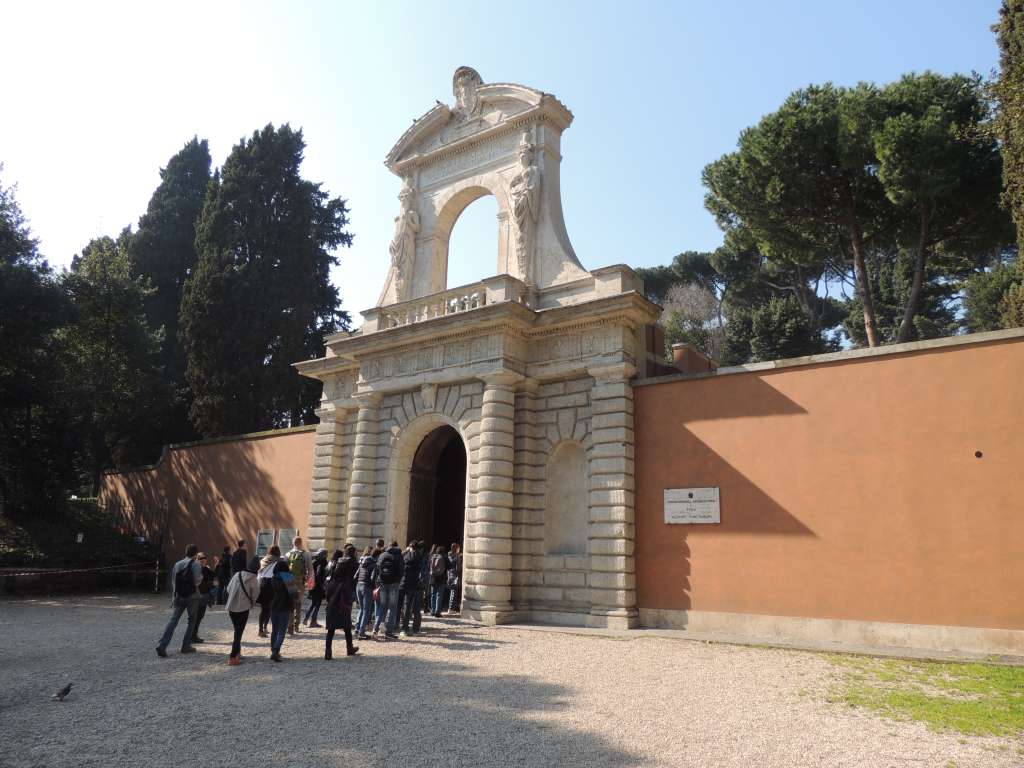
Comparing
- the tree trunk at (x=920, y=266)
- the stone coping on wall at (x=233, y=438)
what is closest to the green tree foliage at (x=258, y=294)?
the stone coping on wall at (x=233, y=438)

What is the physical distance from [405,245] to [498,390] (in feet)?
19.3

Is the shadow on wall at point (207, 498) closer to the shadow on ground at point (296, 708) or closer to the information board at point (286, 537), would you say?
the information board at point (286, 537)

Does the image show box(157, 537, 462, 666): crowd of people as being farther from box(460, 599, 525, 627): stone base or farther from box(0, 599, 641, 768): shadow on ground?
box(460, 599, 525, 627): stone base

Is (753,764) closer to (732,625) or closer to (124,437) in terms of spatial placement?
(732,625)

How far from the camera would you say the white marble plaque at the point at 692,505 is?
12539mm

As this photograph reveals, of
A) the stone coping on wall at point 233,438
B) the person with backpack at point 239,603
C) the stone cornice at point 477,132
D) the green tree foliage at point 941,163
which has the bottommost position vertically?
the person with backpack at point 239,603

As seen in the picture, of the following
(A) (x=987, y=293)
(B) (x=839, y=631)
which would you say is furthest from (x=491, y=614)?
(A) (x=987, y=293)

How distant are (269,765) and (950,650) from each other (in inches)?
376

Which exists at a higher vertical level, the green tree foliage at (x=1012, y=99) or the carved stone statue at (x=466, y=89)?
the carved stone statue at (x=466, y=89)

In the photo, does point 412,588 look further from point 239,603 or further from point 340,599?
point 239,603

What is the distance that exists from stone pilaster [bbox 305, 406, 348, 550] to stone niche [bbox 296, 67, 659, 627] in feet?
0.14

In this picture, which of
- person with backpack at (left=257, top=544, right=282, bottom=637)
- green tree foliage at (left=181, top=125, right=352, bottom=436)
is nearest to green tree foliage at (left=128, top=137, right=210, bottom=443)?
green tree foliage at (left=181, top=125, right=352, bottom=436)

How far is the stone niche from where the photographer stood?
44.8 ft

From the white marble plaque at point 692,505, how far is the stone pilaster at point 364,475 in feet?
23.2
